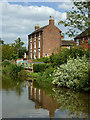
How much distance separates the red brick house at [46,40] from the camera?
38.0 meters

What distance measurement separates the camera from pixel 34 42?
41.5 metres

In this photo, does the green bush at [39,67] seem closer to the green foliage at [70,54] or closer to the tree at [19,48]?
the green foliage at [70,54]

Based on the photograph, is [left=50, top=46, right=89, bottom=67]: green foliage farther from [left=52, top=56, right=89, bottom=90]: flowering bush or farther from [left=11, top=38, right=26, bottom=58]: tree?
[left=11, top=38, right=26, bottom=58]: tree

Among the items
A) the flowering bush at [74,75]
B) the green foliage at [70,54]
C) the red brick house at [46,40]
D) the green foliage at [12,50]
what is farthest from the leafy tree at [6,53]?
the flowering bush at [74,75]

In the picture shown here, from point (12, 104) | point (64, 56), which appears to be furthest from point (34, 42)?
point (12, 104)

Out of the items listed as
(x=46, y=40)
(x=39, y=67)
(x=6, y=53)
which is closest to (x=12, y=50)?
(x=6, y=53)

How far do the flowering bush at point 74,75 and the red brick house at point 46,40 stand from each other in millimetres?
24684

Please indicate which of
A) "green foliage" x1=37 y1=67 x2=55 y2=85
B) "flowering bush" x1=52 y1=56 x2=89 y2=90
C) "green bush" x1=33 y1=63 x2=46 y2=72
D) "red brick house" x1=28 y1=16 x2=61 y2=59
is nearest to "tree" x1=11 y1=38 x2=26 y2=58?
"red brick house" x1=28 y1=16 x2=61 y2=59

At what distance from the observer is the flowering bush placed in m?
11.4

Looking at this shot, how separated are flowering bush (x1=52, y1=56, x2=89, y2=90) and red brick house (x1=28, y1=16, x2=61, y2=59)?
24.7m

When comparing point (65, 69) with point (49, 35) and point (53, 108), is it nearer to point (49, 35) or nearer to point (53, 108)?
point (53, 108)

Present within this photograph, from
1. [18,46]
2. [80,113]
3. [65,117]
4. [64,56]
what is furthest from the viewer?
[18,46]

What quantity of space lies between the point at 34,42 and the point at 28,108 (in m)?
34.3

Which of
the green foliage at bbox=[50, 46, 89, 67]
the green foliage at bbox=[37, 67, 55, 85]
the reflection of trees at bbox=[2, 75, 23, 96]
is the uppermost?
the green foliage at bbox=[50, 46, 89, 67]
